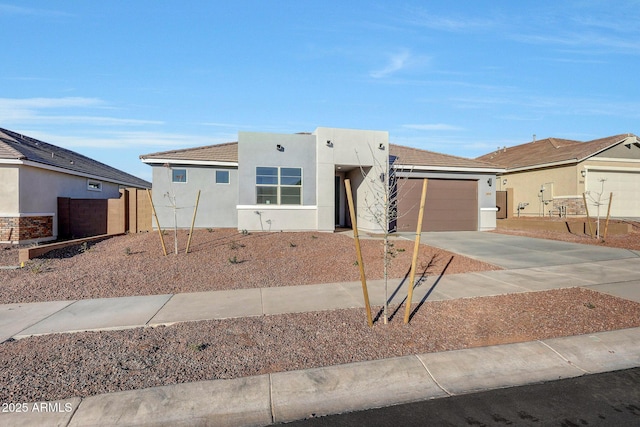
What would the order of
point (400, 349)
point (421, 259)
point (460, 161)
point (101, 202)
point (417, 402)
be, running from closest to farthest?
point (417, 402) < point (400, 349) < point (421, 259) < point (101, 202) < point (460, 161)

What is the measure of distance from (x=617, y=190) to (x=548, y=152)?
478 cm

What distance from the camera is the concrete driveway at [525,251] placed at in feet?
33.8

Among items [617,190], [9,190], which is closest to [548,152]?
[617,190]

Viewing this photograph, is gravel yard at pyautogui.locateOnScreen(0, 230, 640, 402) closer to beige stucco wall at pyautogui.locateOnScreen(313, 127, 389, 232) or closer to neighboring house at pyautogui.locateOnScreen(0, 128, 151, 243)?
neighboring house at pyautogui.locateOnScreen(0, 128, 151, 243)

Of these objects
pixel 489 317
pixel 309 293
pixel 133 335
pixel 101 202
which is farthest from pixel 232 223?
pixel 489 317

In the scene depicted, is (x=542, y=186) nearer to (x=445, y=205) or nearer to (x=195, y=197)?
(x=445, y=205)

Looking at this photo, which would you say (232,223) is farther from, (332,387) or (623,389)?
(623,389)

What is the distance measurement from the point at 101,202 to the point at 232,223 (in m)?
6.39

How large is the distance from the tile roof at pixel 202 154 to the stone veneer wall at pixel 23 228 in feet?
16.0

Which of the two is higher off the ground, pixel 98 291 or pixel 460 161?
pixel 460 161

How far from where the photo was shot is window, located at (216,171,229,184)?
1666 cm

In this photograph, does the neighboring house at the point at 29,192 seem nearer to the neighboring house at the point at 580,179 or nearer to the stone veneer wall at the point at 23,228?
the stone veneer wall at the point at 23,228

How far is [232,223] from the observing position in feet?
55.1

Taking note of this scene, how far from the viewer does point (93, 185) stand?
66.6 feet
